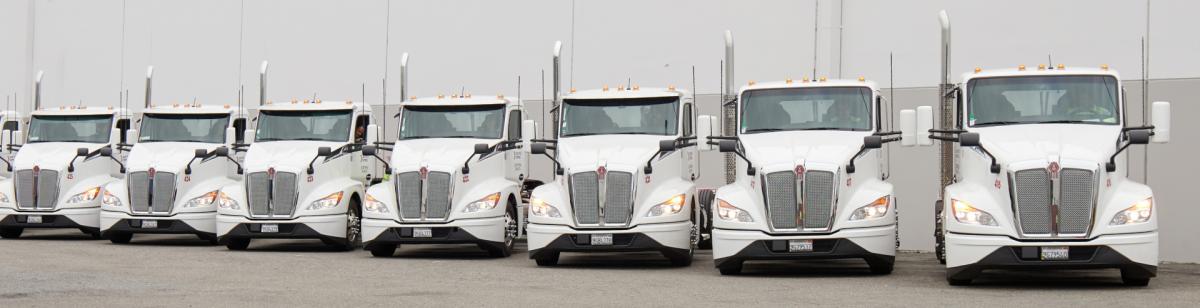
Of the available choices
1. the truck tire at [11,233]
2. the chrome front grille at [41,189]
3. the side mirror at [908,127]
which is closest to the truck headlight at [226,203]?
the chrome front grille at [41,189]

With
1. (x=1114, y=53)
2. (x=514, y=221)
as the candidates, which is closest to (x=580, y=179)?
(x=514, y=221)

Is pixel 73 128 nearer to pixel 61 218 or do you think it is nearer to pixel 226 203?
pixel 61 218

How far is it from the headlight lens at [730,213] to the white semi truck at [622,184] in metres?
1.34

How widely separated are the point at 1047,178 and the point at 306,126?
42.2ft

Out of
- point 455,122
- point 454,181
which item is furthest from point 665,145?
point 455,122

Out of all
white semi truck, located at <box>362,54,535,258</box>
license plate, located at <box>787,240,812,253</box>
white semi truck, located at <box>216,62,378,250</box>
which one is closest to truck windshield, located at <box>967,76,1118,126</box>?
license plate, located at <box>787,240,812,253</box>

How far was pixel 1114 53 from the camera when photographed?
75.5 feet

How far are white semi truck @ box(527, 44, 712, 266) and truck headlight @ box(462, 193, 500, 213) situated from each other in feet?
3.68

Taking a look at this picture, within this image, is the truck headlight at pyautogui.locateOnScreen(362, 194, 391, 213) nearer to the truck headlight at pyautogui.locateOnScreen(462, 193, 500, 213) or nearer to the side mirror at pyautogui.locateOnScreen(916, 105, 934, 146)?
the truck headlight at pyautogui.locateOnScreen(462, 193, 500, 213)

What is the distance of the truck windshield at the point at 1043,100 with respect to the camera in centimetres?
1712

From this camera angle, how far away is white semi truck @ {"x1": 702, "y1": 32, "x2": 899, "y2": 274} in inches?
697

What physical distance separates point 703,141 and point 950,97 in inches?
117

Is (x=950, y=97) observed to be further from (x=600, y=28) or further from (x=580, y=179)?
(x=600, y=28)

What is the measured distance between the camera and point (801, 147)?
1842cm
